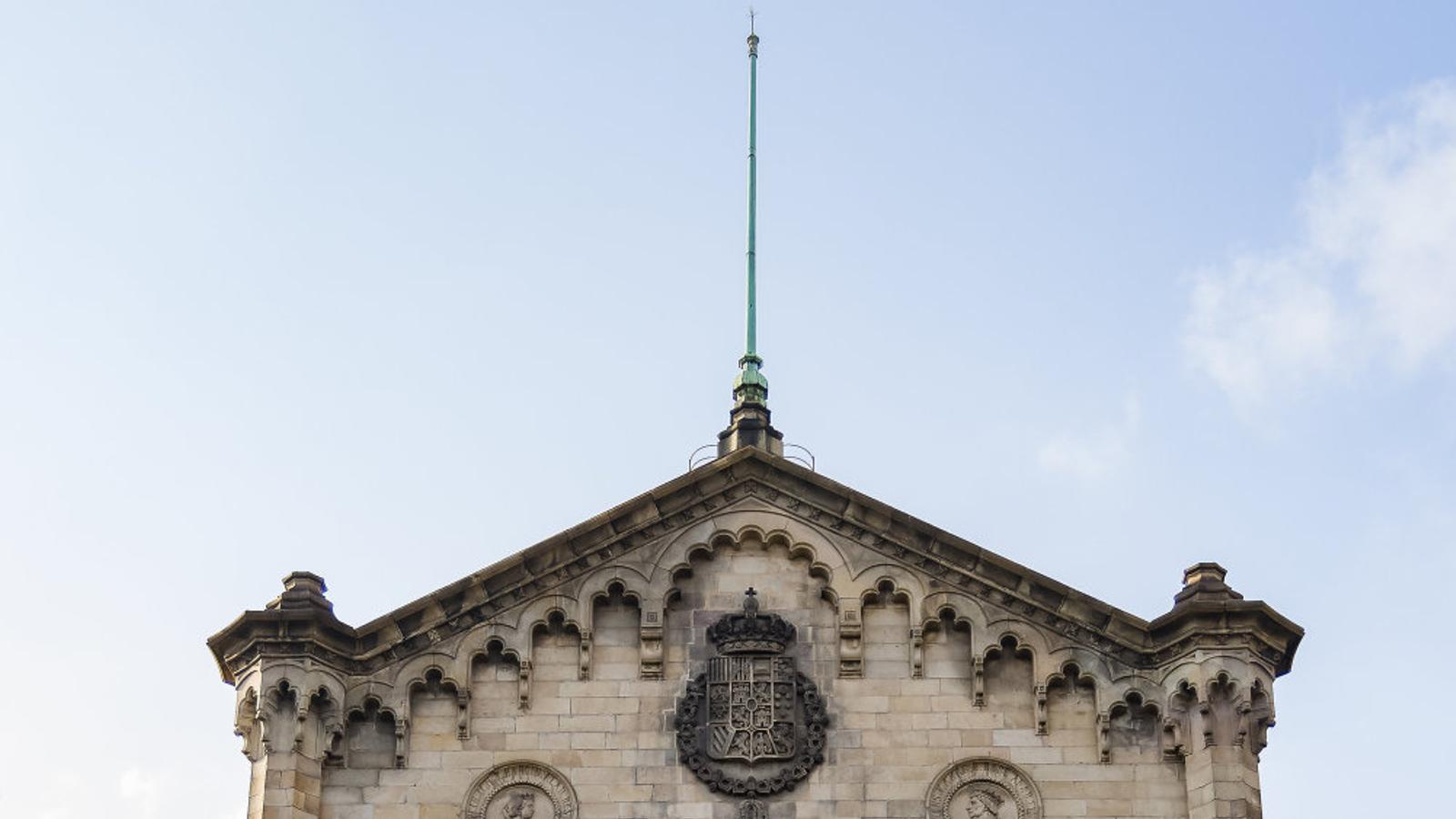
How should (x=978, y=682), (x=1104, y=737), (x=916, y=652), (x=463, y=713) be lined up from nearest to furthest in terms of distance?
(x=1104, y=737) → (x=463, y=713) → (x=978, y=682) → (x=916, y=652)

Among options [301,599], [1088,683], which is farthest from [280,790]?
[1088,683]

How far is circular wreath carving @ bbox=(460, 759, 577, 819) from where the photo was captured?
37.0m

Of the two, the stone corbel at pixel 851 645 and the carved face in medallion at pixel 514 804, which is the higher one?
the stone corbel at pixel 851 645

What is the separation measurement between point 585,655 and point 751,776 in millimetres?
3087

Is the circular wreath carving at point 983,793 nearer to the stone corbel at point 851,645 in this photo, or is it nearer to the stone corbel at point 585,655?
the stone corbel at point 851,645

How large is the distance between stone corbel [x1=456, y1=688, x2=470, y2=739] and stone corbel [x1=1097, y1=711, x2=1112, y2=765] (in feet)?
29.5

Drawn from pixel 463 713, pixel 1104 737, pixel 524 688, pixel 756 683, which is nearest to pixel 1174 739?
pixel 1104 737

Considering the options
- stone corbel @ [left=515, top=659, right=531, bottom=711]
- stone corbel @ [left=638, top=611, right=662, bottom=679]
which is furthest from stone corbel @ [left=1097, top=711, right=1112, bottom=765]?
stone corbel @ [left=515, top=659, right=531, bottom=711]

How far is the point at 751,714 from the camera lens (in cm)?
3747

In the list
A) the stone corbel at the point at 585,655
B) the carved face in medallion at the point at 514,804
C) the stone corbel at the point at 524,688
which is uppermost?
the stone corbel at the point at 585,655

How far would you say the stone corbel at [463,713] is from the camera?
37.6 metres

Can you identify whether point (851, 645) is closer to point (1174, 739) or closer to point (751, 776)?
point (751, 776)

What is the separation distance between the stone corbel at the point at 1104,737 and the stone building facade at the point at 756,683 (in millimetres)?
53

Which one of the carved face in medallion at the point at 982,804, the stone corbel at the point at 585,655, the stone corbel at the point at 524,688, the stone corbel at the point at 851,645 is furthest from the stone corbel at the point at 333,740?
the carved face in medallion at the point at 982,804
